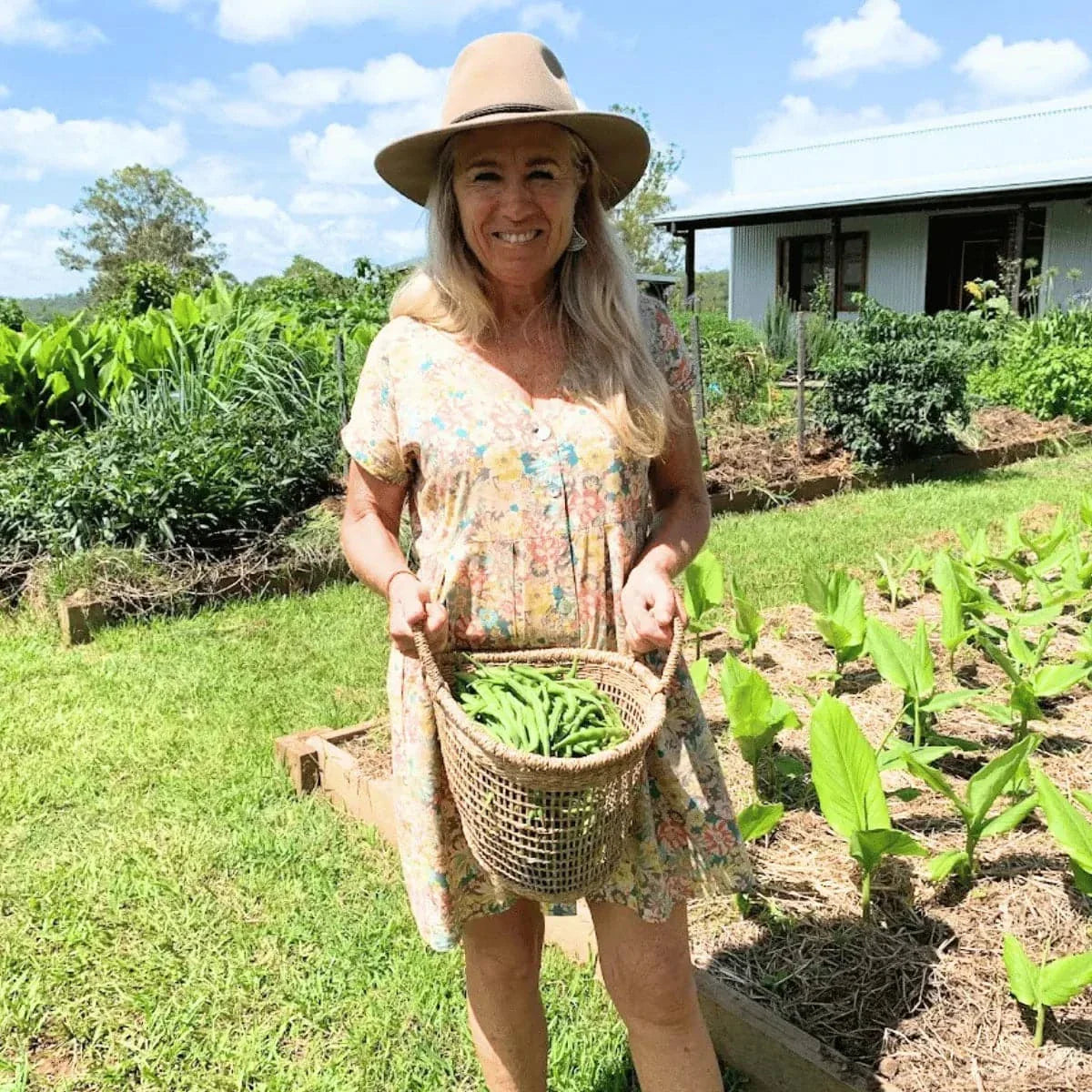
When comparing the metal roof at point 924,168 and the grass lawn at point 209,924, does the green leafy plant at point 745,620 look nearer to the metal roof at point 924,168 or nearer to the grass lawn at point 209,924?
the grass lawn at point 209,924

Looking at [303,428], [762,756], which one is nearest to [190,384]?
[303,428]

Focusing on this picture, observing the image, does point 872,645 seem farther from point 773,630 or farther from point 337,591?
point 337,591

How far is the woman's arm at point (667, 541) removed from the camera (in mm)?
1607

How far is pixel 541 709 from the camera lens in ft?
4.96

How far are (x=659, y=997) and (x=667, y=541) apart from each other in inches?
29.3

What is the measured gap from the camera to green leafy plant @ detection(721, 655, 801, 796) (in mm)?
2666

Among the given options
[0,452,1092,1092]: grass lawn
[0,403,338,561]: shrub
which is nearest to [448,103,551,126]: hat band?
[0,452,1092,1092]: grass lawn

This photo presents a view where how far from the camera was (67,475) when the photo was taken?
230 inches

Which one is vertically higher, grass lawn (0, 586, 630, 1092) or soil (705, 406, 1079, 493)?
soil (705, 406, 1079, 493)

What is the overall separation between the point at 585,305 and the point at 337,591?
4401 millimetres

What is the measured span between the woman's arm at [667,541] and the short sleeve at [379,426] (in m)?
0.44

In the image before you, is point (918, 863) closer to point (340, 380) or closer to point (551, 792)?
point (551, 792)

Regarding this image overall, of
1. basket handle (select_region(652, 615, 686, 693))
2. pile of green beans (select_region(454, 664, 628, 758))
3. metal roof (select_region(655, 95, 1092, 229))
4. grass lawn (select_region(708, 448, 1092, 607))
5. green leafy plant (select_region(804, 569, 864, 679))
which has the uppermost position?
metal roof (select_region(655, 95, 1092, 229))

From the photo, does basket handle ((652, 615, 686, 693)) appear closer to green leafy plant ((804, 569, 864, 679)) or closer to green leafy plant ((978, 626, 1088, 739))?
green leafy plant ((978, 626, 1088, 739))
